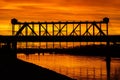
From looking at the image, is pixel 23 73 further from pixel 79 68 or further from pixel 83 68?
pixel 83 68

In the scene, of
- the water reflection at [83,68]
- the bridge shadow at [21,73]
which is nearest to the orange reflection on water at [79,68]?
the water reflection at [83,68]

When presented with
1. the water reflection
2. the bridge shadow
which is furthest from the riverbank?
the water reflection

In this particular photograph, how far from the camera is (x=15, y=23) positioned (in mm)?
90438

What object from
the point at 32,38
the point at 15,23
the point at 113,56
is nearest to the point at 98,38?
the point at 32,38

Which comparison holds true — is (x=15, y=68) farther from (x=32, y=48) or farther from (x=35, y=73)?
(x=32, y=48)

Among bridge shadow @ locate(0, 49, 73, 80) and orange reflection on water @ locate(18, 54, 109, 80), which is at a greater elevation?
bridge shadow @ locate(0, 49, 73, 80)

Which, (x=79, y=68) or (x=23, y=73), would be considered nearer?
(x=23, y=73)

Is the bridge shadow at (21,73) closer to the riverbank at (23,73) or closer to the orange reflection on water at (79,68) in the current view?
the riverbank at (23,73)

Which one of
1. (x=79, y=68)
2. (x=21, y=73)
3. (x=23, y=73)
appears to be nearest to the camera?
(x=21, y=73)

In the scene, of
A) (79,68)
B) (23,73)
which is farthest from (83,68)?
(23,73)

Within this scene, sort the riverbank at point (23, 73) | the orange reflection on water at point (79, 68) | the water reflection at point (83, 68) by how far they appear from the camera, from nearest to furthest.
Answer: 1. the riverbank at point (23, 73)
2. the water reflection at point (83, 68)
3. the orange reflection on water at point (79, 68)

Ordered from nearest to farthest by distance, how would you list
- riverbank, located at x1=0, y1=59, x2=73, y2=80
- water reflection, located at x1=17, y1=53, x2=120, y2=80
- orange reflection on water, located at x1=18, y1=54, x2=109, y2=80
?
1. riverbank, located at x1=0, y1=59, x2=73, y2=80
2. water reflection, located at x1=17, y1=53, x2=120, y2=80
3. orange reflection on water, located at x1=18, y1=54, x2=109, y2=80

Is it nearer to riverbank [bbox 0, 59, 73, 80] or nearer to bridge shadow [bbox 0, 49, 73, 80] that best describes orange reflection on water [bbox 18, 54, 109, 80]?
bridge shadow [bbox 0, 49, 73, 80]

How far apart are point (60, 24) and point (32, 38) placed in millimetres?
12622
